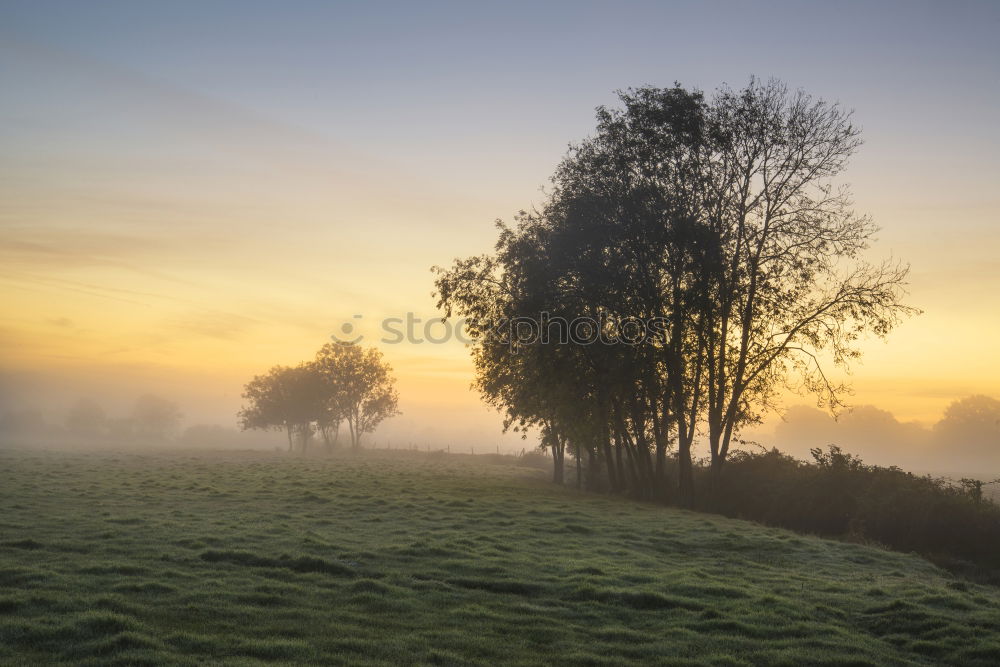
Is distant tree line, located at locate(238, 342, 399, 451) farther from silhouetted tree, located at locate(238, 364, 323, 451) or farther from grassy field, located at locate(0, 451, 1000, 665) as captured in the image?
grassy field, located at locate(0, 451, 1000, 665)

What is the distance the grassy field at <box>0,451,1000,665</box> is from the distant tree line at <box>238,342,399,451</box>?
67175 mm

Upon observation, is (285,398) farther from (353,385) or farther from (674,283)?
(674,283)

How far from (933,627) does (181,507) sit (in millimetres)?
25605

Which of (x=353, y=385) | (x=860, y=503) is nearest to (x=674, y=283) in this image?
(x=860, y=503)

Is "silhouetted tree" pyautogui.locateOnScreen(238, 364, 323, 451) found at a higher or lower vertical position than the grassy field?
higher

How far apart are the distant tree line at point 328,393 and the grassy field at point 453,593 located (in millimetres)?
67175

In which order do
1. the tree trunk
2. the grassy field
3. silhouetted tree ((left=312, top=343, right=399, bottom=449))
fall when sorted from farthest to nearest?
silhouetted tree ((left=312, top=343, right=399, bottom=449)) → the tree trunk → the grassy field

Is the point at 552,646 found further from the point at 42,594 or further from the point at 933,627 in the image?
the point at 42,594

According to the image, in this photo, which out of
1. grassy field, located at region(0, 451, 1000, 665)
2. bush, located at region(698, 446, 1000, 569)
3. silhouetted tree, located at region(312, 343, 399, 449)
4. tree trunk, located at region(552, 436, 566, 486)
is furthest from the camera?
silhouetted tree, located at region(312, 343, 399, 449)

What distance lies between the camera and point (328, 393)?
92.6 m

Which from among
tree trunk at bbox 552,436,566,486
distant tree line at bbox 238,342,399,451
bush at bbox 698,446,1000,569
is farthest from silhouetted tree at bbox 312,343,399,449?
bush at bbox 698,446,1000,569

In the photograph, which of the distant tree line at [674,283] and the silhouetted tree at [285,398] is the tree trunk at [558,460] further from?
the silhouetted tree at [285,398]

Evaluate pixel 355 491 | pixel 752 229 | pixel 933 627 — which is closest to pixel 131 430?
pixel 355 491

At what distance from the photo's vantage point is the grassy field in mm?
10641
